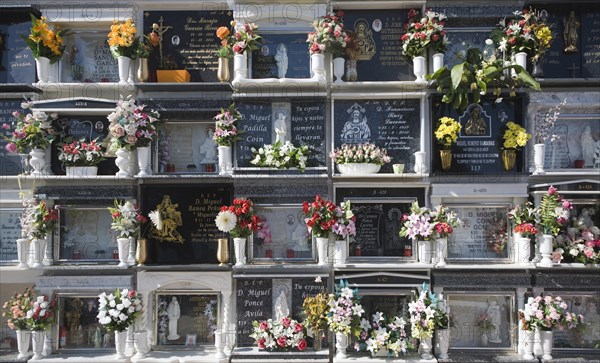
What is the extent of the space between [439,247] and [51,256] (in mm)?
5583

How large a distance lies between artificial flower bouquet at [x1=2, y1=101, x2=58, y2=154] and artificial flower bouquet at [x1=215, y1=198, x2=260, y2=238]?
8.90 feet

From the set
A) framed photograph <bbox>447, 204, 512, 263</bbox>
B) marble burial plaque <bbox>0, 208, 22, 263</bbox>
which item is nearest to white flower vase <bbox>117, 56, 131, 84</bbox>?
marble burial plaque <bbox>0, 208, 22, 263</bbox>

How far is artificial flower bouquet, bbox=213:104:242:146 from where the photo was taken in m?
6.85

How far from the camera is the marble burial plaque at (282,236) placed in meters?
7.15

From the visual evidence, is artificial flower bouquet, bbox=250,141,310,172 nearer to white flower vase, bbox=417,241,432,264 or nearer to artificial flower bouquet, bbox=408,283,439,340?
white flower vase, bbox=417,241,432,264

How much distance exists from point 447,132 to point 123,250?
15.8 feet

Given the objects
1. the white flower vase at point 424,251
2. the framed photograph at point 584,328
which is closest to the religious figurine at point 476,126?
the white flower vase at point 424,251

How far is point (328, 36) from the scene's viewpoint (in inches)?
265

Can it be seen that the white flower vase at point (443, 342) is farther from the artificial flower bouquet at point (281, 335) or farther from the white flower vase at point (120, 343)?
the white flower vase at point (120, 343)

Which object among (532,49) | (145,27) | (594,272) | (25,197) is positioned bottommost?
(594,272)

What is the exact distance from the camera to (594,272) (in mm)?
6738

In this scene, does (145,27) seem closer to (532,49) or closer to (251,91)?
(251,91)

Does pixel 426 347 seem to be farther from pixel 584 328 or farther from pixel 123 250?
pixel 123 250

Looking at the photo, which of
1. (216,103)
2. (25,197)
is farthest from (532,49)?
(25,197)
